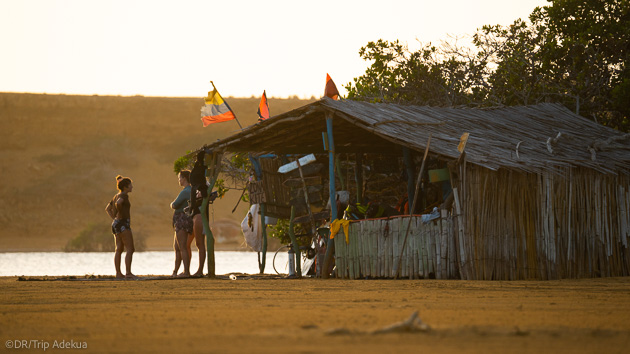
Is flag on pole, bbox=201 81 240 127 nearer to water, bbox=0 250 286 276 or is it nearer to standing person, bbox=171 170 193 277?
standing person, bbox=171 170 193 277

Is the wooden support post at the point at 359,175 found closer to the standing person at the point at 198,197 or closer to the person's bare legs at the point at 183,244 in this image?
the standing person at the point at 198,197

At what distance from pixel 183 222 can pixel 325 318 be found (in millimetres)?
8000

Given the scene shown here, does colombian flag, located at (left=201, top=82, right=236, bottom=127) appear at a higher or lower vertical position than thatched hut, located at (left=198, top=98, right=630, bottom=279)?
higher

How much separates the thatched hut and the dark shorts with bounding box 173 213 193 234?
1.41m

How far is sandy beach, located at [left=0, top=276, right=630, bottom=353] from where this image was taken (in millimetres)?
5836

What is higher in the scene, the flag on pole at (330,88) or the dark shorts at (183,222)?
the flag on pole at (330,88)

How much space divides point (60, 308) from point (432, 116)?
26.5ft

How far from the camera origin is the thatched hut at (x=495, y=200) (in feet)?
42.7

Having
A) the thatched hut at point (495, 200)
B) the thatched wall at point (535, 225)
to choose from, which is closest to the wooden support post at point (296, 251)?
the thatched hut at point (495, 200)

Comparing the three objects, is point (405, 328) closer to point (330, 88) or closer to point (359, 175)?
point (330, 88)

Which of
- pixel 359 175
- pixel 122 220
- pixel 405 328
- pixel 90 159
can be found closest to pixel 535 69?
pixel 359 175

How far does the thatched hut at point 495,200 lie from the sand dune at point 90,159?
3410 centimetres

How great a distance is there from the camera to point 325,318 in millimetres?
7422

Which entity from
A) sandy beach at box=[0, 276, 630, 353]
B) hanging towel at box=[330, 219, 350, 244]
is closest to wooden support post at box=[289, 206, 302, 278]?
hanging towel at box=[330, 219, 350, 244]
